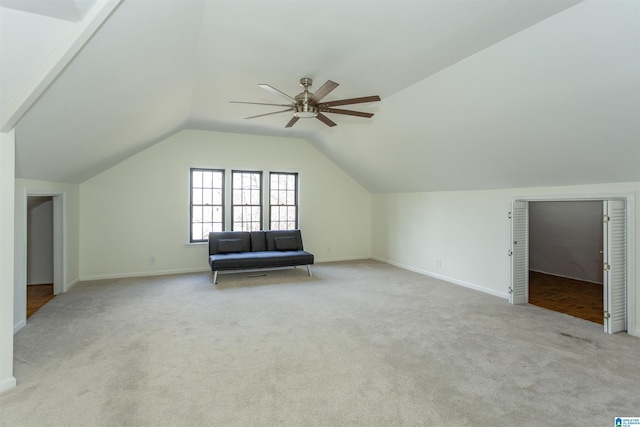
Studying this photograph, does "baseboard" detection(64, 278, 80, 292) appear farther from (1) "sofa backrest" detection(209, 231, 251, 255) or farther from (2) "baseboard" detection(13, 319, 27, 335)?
(1) "sofa backrest" detection(209, 231, 251, 255)

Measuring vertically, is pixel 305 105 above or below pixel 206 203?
above

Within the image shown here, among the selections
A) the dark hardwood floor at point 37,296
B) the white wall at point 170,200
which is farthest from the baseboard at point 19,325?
the white wall at point 170,200

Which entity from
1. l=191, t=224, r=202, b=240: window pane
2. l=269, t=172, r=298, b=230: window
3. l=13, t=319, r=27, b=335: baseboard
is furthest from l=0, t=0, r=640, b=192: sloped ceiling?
l=269, t=172, r=298, b=230: window

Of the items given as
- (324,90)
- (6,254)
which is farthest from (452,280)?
(6,254)

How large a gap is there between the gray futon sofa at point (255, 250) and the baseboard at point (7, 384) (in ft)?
10.3

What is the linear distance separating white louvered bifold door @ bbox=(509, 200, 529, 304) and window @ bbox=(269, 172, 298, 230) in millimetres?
4354

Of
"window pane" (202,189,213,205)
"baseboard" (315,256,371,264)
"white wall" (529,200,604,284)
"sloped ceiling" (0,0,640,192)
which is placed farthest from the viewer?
"baseboard" (315,256,371,264)

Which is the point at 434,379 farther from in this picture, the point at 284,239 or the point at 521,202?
the point at 284,239

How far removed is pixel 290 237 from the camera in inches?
263

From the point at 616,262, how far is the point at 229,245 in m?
5.62

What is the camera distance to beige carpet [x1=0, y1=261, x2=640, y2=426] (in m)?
2.15

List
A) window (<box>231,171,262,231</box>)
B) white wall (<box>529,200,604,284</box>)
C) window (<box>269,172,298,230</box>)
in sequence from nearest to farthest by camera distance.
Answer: white wall (<box>529,200,604,284</box>)
window (<box>231,171,262,231</box>)
window (<box>269,172,298,230</box>)

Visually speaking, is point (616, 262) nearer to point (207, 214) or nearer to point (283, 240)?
point (283, 240)

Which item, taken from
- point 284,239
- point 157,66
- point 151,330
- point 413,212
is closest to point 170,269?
point 284,239
